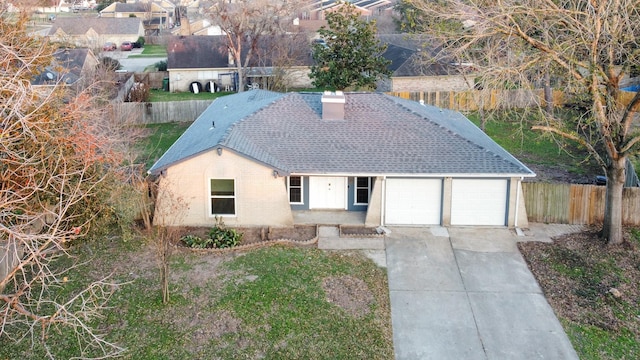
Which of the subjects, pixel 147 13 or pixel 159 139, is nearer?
pixel 159 139

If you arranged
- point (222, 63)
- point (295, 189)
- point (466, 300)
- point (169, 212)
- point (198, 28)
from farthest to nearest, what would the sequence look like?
point (198, 28) → point (222, 63) → point (295, 189) → point (169, 212) → point (466, 300)

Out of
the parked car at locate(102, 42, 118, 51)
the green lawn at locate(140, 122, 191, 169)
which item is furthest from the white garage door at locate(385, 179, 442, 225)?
the parked car at locate(102, 42, 118, 51)

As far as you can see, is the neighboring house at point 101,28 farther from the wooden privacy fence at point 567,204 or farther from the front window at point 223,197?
the wooden privacy fence at point 567,204

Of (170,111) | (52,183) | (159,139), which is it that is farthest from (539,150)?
(52,183)

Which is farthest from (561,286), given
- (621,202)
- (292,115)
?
(292,115)

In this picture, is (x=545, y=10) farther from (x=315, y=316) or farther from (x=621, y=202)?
(x=315, y=316)

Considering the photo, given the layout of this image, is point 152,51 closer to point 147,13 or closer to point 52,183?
point 147,13
